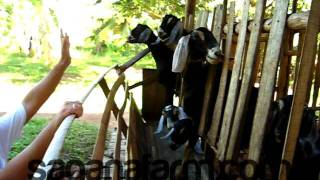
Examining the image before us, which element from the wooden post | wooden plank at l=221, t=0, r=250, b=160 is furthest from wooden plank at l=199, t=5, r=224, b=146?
the wooden post

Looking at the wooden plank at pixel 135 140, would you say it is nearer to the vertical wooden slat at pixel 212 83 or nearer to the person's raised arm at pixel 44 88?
the vertical wooden slat at pixel 212 83

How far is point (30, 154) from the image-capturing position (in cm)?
139

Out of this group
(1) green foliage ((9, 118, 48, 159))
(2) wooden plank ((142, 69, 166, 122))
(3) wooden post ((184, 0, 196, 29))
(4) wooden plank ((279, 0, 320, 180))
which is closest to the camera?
(4) wooden plank ((279, 0, 320, 180))

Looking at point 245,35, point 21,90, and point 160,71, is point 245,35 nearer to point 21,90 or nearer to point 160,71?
point 160,71

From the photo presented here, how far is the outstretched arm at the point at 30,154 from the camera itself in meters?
1.32

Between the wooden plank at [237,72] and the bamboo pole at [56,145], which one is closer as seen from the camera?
the bamboo pole at [56,145]

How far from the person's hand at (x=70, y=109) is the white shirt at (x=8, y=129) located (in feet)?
0.69

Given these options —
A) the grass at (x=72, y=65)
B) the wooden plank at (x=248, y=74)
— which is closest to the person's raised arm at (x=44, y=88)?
the wooden plank at (x=248, y=74)

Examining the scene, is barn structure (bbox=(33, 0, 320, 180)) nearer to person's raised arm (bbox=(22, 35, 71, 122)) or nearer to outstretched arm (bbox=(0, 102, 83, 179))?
outstretched arm (bbox=(0, 102, 83, 179))

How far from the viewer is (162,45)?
3471mm

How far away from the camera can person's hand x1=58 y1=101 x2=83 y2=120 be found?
1685mm

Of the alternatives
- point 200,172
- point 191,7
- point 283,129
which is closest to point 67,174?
point 283,129

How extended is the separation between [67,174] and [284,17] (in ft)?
4.46

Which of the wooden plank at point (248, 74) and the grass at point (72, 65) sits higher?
the wooden plank at point (248, 74)
